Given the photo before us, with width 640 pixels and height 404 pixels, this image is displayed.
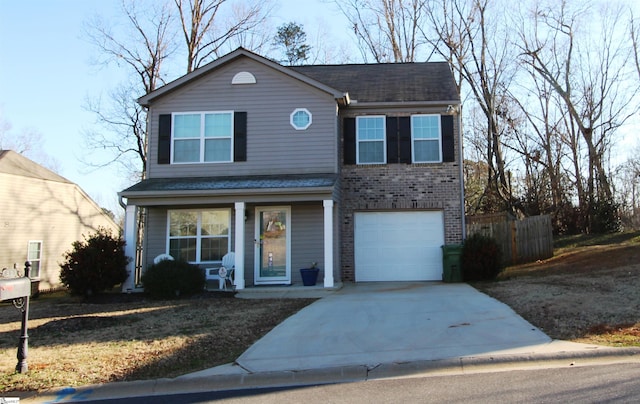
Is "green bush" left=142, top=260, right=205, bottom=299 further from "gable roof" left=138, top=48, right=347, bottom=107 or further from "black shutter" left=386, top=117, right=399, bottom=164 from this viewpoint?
"black shutter" left=386, top=117, right=399, bottom=164

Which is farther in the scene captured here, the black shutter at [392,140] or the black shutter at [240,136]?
the black shutter at [392,140]

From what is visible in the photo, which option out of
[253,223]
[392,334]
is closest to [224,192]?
[253,223]

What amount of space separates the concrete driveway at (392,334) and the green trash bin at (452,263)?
297 centimetres

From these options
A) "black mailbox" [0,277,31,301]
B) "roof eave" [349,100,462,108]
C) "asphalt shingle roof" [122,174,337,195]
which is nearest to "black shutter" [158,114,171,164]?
"asphalt shingle roof" [122,174,337,195]

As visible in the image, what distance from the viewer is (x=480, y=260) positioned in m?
13.9

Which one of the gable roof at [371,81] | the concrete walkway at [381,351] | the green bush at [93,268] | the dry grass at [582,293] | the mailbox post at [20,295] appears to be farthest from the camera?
the gable roof at [371,81]

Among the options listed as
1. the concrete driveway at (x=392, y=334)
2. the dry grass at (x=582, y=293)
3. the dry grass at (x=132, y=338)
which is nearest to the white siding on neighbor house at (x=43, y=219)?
the dry grass at (x=132, y=338)

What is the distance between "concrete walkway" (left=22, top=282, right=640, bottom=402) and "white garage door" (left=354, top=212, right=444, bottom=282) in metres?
5.23

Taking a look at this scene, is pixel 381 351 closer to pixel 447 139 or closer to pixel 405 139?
pixel 405 139

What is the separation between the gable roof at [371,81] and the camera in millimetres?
14977

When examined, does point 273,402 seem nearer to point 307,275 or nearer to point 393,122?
point 307,275

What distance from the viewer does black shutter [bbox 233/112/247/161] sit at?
1493cm

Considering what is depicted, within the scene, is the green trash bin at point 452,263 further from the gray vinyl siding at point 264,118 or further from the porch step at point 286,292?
the gray vinyl siding at point 264,118

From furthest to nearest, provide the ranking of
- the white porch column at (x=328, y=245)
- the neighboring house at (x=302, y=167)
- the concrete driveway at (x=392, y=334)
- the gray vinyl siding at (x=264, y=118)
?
the gray vinyl siding at (x=264, y=118), the neighboring house at (x=302, y=167), the white porch column at (x=328, y=245), the concrete driveway at (x=392, y=334)
